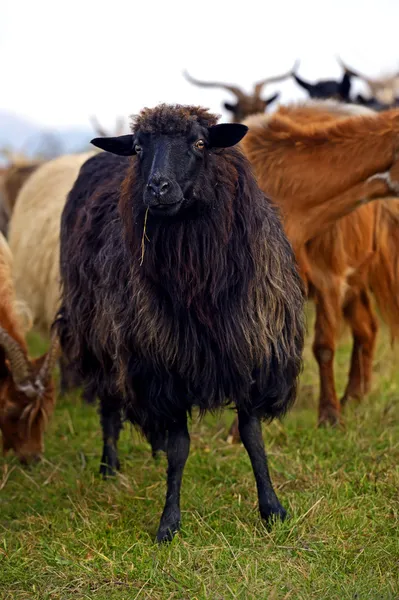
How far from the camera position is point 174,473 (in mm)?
4352

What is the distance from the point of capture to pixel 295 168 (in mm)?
5766

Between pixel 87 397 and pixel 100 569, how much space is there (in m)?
1.90

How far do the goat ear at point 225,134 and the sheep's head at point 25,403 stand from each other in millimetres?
2283

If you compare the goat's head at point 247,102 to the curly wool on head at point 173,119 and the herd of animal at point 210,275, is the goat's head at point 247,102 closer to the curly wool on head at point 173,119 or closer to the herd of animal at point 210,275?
the herd of animal at point 210,275

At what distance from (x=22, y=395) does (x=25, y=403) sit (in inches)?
2.3

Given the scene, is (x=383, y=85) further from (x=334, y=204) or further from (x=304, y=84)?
(x=334, y=204)

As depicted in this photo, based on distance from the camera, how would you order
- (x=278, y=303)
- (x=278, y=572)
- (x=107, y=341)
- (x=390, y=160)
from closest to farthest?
(x=278, y=572), (x=278, y=303), (x=107, y=341), (x=390, y=160)

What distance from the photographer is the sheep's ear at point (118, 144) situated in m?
4.29

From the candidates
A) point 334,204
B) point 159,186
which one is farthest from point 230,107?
point 159,186

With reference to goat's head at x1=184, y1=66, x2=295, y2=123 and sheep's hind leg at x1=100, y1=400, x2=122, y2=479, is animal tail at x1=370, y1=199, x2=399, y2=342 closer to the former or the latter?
sheep's hind leg at x1=100, y1=400, x2=122, y2=479

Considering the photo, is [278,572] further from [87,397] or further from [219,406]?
[87,397]

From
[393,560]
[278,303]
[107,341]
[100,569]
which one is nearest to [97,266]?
[107,341]

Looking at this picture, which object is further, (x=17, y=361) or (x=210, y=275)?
(x=17, y=361)

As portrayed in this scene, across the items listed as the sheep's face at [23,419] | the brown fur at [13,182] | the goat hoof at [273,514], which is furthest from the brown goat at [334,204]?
the brown fur at [13,182]
